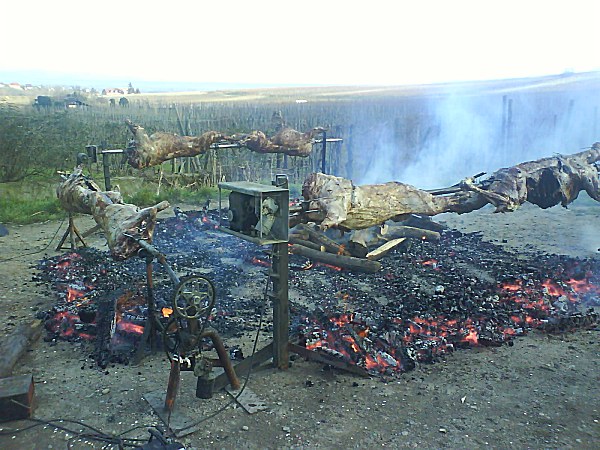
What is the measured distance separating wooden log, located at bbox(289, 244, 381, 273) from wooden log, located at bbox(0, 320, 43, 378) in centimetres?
→ 467

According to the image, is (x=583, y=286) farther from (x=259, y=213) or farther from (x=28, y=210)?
(x=28, y=210)

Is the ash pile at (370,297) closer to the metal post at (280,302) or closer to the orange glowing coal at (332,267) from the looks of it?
the orange glowing coal at (332,267)

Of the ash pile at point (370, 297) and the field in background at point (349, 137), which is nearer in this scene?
the ash pile at point (370, 297)

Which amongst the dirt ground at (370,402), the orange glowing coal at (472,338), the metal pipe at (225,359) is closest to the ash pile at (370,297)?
the orange glowing coal at (472,338)

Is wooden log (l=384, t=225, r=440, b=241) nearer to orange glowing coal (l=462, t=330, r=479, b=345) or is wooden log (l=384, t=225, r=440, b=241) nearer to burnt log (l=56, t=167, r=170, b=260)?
orange glowing coal (l=462, t=330, r=479, b=345)

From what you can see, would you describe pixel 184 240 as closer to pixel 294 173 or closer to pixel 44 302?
pixel 44 302

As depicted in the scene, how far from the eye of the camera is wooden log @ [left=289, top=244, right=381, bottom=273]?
9.39m

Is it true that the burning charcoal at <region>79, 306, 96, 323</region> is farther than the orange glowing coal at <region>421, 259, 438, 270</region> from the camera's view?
No

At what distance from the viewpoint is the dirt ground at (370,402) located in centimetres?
480

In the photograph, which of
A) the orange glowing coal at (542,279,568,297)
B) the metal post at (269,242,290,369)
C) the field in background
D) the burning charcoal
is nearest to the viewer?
the metal post at (269,242,290,369)

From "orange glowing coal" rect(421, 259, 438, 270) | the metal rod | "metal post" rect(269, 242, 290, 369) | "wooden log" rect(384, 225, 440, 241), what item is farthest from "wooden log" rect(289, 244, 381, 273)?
the metal rod

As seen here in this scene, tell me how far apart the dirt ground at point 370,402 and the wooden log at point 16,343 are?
0.39 feet

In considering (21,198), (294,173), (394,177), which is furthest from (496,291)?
(21,198)

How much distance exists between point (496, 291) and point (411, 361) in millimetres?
2937
